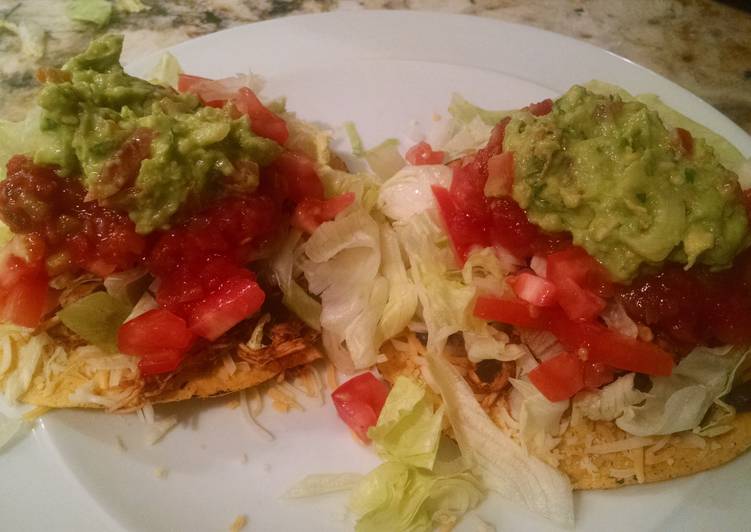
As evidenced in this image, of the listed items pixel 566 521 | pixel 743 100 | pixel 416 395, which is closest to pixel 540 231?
pixel 416 395

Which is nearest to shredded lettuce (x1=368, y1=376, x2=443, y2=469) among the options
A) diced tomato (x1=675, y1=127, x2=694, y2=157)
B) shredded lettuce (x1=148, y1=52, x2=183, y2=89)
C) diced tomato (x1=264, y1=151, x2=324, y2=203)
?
diced tomato (x1=264, y1=151, x2=324, y2=203)

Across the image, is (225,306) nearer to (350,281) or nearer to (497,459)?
(350,281)

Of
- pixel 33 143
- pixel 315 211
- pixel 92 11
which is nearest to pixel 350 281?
pixel 315 211

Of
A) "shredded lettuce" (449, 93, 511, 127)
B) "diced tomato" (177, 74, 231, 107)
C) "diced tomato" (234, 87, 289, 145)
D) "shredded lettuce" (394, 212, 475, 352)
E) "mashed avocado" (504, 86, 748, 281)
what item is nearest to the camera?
"mashed avocado" (504, 86, 748, 281)

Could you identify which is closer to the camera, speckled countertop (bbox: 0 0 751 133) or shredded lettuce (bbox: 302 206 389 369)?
shredded lettuce (bbox: 302 206 389 369)

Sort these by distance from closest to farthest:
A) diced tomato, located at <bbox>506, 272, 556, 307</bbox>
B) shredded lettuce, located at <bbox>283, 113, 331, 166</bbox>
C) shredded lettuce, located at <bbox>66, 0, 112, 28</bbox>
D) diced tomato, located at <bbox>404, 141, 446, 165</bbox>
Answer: diced tomato, located at <bbox>506, 272, 556, 307</bbox> < shredded lettuce, located at <bbox>283, 113, 331, 166</bbox> < diced tomato, located at <bbox>404, 141, 446, 165</bbox> < shredded lettuce, located at <bbox>66, 0, 112, 28</bbox>

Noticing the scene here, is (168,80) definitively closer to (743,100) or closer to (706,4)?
(743,100)

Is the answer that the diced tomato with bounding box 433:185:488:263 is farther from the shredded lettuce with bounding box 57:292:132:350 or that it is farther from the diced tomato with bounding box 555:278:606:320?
the shredded lettuce with bounding box 57:292:132:350
